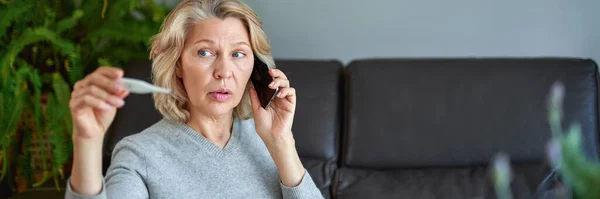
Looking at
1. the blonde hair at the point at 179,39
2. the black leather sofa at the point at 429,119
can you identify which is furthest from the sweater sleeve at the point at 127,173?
the black leather sofa at the point at 429,119

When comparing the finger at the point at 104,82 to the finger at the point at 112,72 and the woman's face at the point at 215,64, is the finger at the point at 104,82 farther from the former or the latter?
the woman's face at the point at 215,64

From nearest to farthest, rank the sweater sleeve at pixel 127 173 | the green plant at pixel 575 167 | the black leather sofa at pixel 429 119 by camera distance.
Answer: the green plant at pixel 575 167, the sweater sleeve at pixel 127 173, the black leather sofa at pixel 429 119

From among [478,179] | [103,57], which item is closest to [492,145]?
[478,179]

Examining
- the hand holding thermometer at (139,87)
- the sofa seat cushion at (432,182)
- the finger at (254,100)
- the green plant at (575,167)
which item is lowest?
the sofa seat cushion at (432,182)

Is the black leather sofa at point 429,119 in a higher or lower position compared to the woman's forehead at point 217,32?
lower

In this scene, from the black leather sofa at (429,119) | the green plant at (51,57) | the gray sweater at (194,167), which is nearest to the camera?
the gray sweater at (194,167)

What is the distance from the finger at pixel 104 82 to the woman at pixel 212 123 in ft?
1.65

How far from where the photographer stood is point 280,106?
1.56m

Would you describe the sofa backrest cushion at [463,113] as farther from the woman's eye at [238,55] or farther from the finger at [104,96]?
the finger at [104,96]

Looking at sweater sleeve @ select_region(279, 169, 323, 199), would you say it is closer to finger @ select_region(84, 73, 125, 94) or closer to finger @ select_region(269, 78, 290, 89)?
finger @ select_region(269, 78, 290, 89)

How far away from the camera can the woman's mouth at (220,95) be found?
58.3 inches

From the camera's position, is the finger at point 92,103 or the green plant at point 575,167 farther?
the finger at point 92,103

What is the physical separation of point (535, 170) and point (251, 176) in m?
1.02

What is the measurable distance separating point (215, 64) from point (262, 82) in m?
0.12
